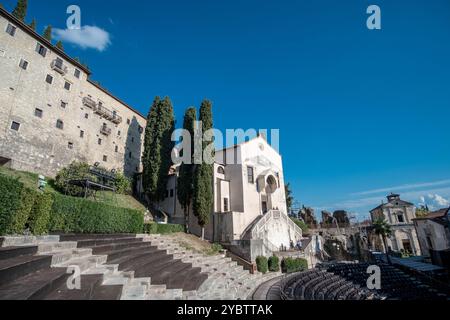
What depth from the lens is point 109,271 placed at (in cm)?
714

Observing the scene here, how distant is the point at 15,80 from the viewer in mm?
20000

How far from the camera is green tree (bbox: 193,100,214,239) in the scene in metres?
19.9

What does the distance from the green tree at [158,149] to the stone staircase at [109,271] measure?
1200 cm

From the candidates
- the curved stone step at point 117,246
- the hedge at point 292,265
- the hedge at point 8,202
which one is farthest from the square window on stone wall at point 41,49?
the hedge at point 292,265

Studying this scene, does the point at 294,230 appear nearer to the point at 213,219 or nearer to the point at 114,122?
the point at 213,219

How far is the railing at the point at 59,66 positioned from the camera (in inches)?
925

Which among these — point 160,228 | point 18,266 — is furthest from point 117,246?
point 160,228

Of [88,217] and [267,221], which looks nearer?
[88,217]

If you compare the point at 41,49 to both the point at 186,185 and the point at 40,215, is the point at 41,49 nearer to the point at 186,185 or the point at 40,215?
the point at 186,185

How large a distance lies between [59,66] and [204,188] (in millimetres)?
21940

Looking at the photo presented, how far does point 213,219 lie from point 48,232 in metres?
14.4

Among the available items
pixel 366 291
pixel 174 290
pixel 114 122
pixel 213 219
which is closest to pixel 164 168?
pixel 213 219

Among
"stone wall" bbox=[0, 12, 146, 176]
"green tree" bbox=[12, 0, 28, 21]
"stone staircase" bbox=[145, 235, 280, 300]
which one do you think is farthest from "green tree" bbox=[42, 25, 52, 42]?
"stone staircase" bbox=[145, 235, 280, 300]

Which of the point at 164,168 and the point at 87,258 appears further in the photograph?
the point at 164,168
